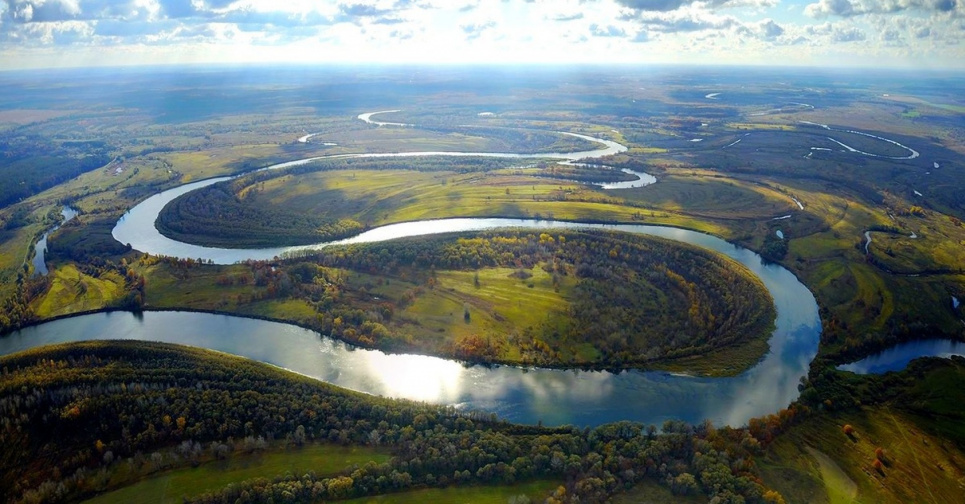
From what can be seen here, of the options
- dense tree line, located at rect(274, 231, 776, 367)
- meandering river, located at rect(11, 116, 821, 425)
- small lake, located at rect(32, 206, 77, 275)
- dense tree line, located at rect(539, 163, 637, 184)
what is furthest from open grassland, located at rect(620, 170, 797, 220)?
small lake, located at rect(32, 206, 77, 275)

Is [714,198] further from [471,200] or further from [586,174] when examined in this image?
[471,200]

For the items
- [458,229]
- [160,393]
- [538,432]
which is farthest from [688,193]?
[160,393]

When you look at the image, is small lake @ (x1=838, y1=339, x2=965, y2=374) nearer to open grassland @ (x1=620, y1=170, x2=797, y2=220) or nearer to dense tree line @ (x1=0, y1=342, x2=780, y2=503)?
dense tree line @ (x1=0, y1=342, x2=780, y2=503)

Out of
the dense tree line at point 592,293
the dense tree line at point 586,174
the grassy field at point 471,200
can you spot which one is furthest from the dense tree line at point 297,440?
the dense tree line at point 586,174

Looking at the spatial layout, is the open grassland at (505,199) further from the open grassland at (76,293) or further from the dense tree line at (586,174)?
the open grassland at (76,293)

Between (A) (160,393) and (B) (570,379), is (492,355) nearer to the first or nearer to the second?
(B) (570,379)

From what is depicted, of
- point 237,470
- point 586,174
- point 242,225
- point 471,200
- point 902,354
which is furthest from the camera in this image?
point 586,174

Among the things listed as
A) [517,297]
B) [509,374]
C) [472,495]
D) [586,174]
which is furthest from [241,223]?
[586,174]
